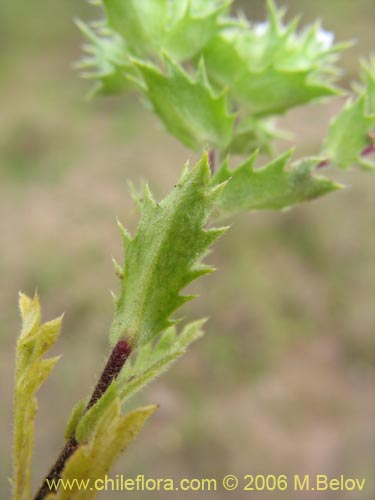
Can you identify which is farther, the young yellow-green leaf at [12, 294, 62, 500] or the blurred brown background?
the blurred brown background

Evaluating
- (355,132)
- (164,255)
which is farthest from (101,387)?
(355,132)

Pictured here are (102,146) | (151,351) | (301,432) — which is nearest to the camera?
(151,351)

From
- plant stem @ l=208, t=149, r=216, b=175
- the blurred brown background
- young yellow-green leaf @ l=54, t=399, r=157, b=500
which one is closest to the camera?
young yellow-green leaf @ l=54, t=399, r=157, b=500

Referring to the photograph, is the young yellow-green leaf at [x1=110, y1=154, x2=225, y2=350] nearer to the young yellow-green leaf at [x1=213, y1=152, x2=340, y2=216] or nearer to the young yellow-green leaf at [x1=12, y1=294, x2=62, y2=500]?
the young yellow-green leaf at [x1=12, y1=294, x2=62, y2=500]

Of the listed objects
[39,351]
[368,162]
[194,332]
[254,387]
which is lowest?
[39,351]

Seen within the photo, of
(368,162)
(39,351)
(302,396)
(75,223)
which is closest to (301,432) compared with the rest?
(302,396)

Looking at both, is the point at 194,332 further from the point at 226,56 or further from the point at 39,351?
the point at 226,56

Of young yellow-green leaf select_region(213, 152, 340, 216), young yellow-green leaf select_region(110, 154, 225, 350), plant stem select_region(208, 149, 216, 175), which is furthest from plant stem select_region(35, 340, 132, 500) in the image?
plant stem select_region(208, 149, 216, 175)
